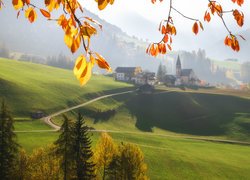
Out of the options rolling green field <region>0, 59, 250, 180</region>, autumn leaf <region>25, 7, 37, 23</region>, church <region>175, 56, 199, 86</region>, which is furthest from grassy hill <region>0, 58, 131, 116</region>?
autumn leaf <region>25, 7, 37, 23</region>

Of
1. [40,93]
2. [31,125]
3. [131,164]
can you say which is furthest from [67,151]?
[40,93]

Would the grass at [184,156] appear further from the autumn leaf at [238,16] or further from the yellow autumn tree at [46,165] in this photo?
the autumn leaf at [238,16]

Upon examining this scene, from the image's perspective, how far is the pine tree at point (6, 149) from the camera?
38716 mm

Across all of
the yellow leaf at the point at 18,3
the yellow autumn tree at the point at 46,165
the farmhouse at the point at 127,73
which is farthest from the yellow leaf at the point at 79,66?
the farmhouse at the point at 127,73

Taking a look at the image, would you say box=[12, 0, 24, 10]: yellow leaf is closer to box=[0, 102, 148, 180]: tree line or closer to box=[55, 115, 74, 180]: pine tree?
box=[0, 102, 148, 180]: tree line

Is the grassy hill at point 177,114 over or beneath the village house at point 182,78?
beneath

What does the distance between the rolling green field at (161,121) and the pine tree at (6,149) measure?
15.1 m

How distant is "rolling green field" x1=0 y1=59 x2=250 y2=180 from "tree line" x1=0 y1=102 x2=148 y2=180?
950 centimetres

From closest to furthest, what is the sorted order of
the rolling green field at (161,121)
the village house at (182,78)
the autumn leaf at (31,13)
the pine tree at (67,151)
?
the autumn leaf at (31,13)
the pine tree at (67,151)
the rolling green field at (161,121)
the village house at (182,78)

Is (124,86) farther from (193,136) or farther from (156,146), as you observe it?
(156,146)

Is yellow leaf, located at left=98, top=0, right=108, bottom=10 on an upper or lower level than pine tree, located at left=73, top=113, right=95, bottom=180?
upper

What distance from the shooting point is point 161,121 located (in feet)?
333

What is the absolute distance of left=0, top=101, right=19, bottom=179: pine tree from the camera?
A: 38.7 meters

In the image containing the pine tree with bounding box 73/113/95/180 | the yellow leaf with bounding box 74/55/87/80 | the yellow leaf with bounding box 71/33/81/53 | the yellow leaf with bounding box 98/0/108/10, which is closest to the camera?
the yellow leaf with bounding box 74/55/87/80
